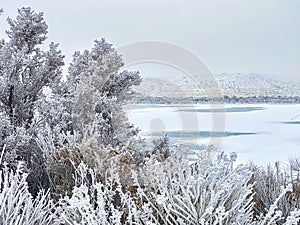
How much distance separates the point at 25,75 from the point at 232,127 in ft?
12.1

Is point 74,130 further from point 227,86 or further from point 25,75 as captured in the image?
point 227,86

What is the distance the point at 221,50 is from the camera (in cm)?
910

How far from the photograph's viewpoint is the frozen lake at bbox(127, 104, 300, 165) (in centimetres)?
609

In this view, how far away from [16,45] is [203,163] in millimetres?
4506

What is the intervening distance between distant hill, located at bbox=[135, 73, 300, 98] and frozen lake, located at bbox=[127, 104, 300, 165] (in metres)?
0.21

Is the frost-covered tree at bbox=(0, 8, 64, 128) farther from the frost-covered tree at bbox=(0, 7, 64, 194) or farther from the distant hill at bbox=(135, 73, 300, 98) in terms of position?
the distant hill at bbox=(135, 73, 300, 98)

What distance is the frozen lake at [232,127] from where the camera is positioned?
20.0ft

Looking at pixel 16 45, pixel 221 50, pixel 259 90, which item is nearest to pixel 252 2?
pixel 221 50

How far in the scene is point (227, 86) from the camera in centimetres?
694

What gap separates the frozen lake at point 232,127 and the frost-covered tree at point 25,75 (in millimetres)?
1400

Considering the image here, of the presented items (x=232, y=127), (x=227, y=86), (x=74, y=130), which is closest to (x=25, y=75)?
(x=74, y=130)

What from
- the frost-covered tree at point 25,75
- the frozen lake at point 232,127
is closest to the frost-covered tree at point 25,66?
the frost-covered tree at point 25,75

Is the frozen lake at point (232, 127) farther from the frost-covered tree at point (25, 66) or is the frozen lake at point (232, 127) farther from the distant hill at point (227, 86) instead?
the frost-covered tree at point (25, 66)

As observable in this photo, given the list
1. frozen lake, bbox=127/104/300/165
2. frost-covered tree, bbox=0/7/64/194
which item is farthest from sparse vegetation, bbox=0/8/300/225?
frozen lake, bbox=127/104/300/165
